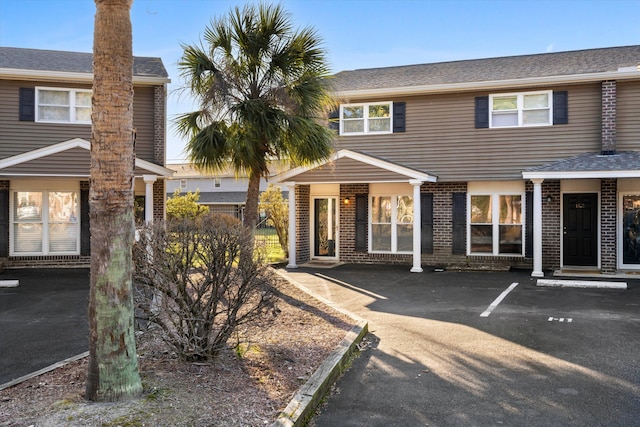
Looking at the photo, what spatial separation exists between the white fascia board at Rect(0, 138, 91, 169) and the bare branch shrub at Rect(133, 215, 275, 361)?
967cm

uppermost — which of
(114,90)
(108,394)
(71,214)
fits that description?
(114,90)

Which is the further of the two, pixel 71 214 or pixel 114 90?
pixel 71 214

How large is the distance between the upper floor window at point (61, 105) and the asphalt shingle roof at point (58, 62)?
639 millimetres

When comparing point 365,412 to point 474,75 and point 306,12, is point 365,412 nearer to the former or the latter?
point 306,12

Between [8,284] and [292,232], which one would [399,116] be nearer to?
[292,232]

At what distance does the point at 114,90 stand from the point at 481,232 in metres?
13.4

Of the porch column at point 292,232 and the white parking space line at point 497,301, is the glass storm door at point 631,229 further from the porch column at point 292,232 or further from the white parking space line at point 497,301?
the porch column at point 292,232

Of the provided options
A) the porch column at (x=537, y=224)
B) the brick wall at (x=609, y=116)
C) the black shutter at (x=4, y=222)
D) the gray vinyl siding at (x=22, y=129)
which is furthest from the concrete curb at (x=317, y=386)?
the black shutter at (x=4, y=222)

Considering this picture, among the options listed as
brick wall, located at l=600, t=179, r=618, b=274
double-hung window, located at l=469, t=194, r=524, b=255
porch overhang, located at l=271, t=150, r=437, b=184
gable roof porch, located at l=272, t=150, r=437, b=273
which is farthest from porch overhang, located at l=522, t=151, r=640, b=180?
porch overhang, located at l=271, t=150, r=437, b=184

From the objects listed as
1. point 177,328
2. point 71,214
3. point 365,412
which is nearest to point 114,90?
point 177,328

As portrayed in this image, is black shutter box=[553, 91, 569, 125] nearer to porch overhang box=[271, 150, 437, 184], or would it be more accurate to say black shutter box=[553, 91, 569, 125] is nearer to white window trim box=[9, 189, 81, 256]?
porch overhang box=[271, 150, 437, 184]

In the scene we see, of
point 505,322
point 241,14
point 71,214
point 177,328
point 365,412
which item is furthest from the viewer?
point 71,214

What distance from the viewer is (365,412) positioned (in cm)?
466

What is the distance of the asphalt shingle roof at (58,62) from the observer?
15266mm
